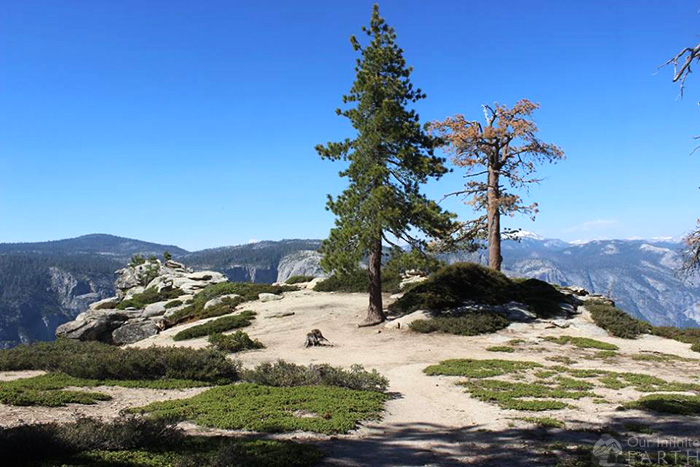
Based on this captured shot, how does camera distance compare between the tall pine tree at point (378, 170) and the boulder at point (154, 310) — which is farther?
the boulder at point (154, 310)

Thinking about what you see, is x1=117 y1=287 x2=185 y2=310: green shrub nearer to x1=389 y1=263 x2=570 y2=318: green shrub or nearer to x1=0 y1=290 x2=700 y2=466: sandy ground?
x1=0 y1=290 x2=700 y2=466: sandy ground

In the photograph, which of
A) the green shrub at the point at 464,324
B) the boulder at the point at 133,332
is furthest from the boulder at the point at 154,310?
the green shrub at the point at 464,324

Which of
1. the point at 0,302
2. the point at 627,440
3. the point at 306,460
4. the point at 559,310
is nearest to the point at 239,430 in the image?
the point at 306,460

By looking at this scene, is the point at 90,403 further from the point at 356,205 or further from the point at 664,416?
the point at 356,205

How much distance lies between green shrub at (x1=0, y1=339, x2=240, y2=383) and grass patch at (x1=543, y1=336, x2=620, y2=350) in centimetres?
1400

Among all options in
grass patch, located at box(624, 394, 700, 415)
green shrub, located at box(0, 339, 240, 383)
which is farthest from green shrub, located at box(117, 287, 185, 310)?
grass patch, located at box(624, 394, 700, 415)

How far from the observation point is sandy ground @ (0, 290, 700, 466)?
724 centimetres

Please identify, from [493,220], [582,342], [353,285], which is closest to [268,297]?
[353,285]

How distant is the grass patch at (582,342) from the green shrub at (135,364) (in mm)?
13999

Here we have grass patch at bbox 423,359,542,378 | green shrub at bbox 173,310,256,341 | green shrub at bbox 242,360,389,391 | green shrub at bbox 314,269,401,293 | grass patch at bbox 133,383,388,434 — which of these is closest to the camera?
grass patch at bbox 133,383,388,434

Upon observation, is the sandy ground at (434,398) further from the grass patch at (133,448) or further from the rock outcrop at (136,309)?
the rock outcrop at (136,309)

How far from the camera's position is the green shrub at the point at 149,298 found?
122ft

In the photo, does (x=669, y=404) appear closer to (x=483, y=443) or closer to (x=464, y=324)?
(x=483, y=443)

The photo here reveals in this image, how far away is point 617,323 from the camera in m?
21.1
